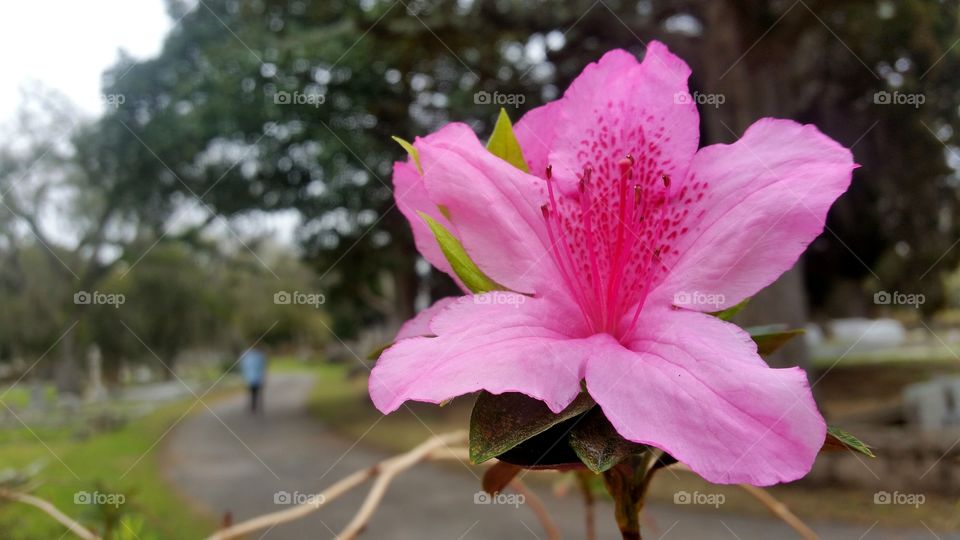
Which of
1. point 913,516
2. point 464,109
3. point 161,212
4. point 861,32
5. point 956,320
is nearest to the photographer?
point 913,516

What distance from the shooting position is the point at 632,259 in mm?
319

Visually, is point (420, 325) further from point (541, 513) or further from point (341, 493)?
point (541, 513)

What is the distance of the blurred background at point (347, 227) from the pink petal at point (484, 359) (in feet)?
11.7

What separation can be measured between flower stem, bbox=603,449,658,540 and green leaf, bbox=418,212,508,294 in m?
0.09

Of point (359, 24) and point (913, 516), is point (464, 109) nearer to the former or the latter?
point (359, 24)

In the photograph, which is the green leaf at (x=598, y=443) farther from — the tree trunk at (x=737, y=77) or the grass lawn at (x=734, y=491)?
the tree trunk at (x=737, y=77)

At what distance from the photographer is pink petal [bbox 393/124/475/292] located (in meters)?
0.32

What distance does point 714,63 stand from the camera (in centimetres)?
525

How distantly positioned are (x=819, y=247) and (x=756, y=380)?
34.6ft

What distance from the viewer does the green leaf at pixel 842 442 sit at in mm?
249

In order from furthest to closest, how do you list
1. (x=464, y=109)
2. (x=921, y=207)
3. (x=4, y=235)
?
(x=4, y=235) → (x=921, y=207) → (x=464, y=109)

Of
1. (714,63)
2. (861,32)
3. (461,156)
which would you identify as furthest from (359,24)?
(461,156)
